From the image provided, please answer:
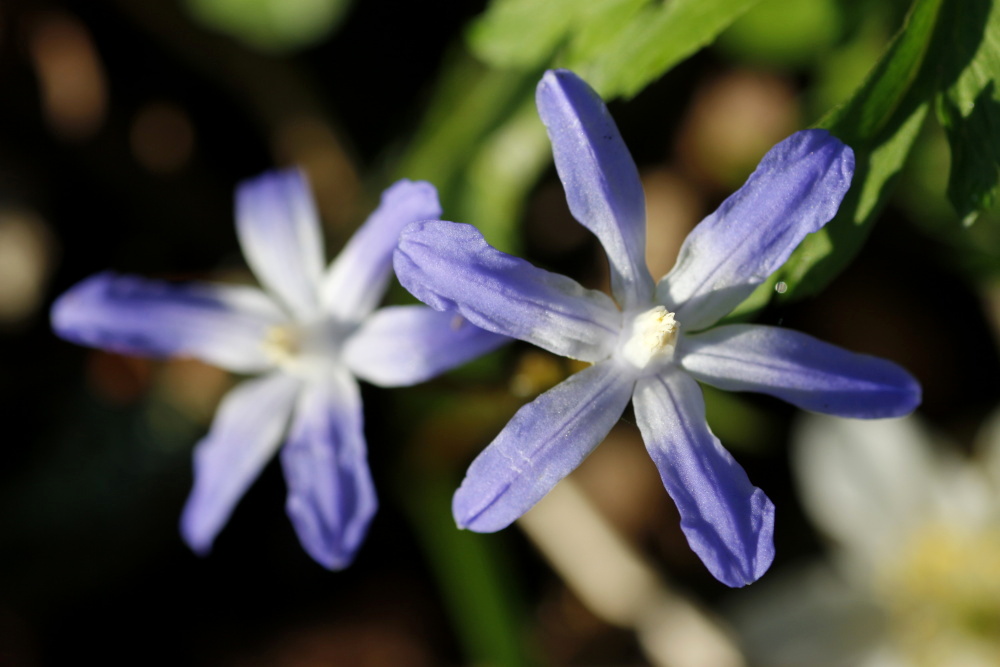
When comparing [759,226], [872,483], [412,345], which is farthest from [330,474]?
[872,483]

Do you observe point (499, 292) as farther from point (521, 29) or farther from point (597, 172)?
point (521, 29)

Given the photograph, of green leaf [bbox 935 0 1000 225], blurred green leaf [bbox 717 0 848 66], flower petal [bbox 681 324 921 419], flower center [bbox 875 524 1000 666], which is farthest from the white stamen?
flower center [bbox 875 524 1000 666]

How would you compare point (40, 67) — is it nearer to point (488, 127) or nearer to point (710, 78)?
point (488, 127)

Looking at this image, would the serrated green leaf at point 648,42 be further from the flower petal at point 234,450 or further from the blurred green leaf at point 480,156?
the blurred green leaf at point 480,156

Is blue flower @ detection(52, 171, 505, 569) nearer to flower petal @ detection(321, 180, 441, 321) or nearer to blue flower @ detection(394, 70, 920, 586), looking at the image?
flower petal @ detection(321, 180, 441, 321)

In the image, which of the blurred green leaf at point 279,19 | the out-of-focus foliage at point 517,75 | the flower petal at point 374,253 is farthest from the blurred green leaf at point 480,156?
the flower petal at point 374,253
